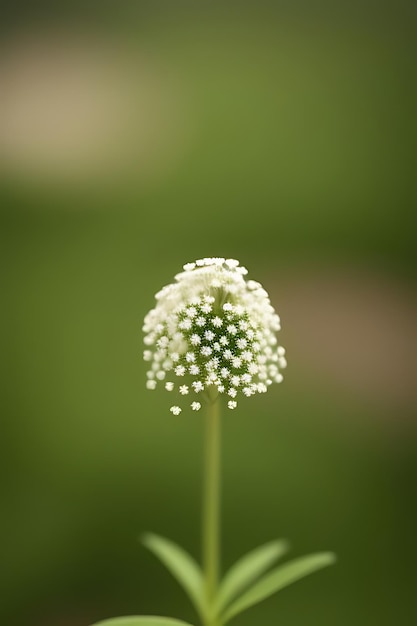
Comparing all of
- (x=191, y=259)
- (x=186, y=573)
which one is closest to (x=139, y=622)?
(x=186, y=573)

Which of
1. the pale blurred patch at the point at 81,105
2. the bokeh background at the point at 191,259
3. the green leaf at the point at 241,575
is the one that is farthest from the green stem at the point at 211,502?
the pale blurred patch at the point at 81,105

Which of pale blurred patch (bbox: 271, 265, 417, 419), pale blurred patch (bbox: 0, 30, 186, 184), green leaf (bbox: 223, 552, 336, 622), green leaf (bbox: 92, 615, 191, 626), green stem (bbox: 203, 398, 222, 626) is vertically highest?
pale blurred patch (bbox: 0, 30, 186, 184)

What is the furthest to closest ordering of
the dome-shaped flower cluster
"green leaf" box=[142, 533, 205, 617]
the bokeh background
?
the bokeh background
"green leaf" box=[142, 533, 205, 617]
the dome-shaped flower cluster

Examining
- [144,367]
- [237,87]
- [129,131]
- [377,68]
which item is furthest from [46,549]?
[377,68]

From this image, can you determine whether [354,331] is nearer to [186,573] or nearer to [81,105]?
[186,573]

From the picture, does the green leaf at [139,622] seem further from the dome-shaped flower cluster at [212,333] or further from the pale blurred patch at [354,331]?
the pale blurred patch at [354,331]

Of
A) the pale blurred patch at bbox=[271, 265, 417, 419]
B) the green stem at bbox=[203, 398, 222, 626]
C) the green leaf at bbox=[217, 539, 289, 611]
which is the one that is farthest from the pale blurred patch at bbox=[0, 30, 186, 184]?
the green leaf at bbox=[217, 539, 289, 611]

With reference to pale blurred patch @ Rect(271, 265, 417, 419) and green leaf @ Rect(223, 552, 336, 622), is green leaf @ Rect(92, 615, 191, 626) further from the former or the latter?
pale blurred patch @ Rect(271, 265, 417, 419)
